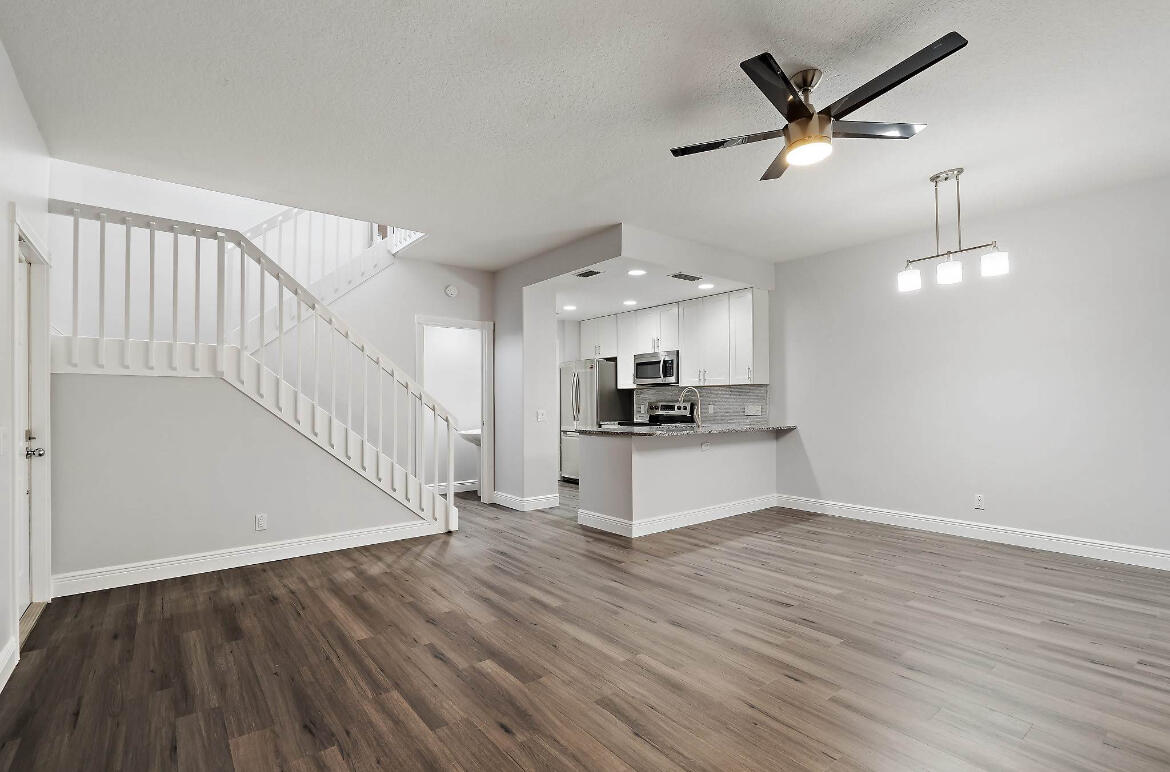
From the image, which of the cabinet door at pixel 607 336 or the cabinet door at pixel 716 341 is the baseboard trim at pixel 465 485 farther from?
the cabinet door at pixel 716 341

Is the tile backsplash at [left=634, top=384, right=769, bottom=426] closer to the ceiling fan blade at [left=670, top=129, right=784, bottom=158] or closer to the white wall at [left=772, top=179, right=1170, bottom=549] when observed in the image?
the white wall at [left=772, top=179, right=1170, bottom=549]

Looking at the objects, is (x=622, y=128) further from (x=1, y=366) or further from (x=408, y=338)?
(x=408, y=338)

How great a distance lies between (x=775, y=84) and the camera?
237 centimetres

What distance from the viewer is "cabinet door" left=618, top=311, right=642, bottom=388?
7.41m

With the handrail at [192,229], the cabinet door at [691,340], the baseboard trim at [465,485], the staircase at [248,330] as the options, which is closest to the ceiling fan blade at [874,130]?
the staircase at [248,330]

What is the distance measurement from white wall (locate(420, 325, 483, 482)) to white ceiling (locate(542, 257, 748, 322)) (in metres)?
1.47

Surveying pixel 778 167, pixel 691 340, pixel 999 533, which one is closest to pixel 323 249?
pixel 691 340

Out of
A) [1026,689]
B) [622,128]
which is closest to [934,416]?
[1026,689]

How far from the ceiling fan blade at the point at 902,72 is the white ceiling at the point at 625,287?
249cm

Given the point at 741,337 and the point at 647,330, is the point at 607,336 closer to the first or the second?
the point at 647,330

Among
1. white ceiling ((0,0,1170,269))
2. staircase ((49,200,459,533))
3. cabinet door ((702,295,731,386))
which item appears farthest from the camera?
cabinet door ((702,295,731,386))

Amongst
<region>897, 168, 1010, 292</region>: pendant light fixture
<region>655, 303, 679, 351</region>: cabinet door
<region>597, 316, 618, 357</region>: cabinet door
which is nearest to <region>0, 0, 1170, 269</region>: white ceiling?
<region>897, 168, 1010, 292</region>: pendant light fixture

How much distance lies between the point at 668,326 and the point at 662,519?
2.77 metres

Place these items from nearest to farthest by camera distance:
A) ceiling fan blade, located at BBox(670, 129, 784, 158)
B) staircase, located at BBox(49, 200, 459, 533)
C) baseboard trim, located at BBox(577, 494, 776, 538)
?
ceiling fan blade, located at BBox(670, 129, 784, 158), staircase, located at BBox(49, 200, 459, 533), baseboard trim, located at BBox(577, 494, 776, 538)
